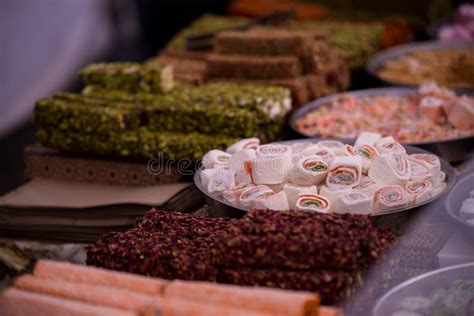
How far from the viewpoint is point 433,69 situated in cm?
389

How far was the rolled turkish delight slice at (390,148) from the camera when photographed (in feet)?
7.22

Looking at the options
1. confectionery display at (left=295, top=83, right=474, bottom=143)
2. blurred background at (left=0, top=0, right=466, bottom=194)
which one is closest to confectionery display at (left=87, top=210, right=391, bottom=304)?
confectionery display at (left=295, top=83, right=474, bottom=143)

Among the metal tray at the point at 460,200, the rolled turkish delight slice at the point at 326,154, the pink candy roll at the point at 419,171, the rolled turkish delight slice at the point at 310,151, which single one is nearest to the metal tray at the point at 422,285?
the metal tray at the point at 460,200

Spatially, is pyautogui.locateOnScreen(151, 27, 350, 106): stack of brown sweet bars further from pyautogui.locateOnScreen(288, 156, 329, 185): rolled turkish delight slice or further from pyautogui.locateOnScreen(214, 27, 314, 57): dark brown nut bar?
pyautogui.locateOnScreen(288, 156, 329, 185): rolled turkish delight slice

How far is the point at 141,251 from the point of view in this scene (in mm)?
1742

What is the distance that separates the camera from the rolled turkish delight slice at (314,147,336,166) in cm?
214

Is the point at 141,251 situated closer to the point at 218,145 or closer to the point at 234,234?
the point at 234,234

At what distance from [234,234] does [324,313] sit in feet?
1.03

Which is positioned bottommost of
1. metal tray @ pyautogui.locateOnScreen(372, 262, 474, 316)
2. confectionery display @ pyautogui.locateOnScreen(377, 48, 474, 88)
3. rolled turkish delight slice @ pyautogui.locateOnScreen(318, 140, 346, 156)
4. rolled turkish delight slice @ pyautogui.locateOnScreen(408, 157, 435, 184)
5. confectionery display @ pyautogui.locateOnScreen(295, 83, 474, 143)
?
confectionery display @ pyautogui.locateOnScreen(377, 48, 474, 88)

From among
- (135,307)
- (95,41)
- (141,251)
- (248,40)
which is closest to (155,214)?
(141,251)

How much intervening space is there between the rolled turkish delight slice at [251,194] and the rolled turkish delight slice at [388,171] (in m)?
0.30

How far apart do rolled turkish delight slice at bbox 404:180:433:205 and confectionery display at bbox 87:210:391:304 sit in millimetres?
278

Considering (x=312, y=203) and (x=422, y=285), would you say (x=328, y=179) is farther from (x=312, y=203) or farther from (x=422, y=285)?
(x=422, y=285)

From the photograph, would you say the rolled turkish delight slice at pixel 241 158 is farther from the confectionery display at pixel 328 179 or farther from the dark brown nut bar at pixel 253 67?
the dark brown nut bar at pixel 253 67
